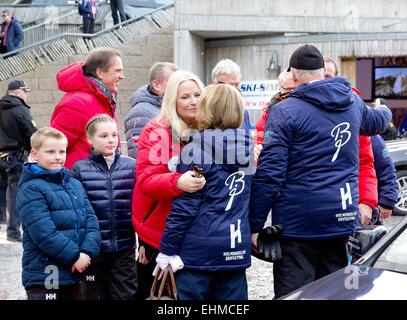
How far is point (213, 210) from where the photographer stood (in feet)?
12.5

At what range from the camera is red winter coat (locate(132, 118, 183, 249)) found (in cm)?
393

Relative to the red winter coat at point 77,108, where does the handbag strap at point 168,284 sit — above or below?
below

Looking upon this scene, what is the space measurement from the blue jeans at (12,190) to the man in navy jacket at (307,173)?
17.3 feet

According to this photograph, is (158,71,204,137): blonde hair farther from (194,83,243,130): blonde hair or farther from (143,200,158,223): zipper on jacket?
(143,200,158,223): zipper on jacket

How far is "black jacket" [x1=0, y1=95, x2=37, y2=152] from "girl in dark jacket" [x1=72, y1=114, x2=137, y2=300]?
453 centimetres

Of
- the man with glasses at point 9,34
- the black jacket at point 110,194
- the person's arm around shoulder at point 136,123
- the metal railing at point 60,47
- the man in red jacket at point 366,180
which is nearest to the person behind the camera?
the black jacket at point 110,194

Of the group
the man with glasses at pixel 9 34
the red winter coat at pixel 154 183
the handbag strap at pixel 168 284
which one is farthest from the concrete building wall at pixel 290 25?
the handbag strap at pixel 168 284

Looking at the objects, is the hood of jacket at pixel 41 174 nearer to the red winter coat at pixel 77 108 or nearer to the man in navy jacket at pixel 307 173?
the red winter coat at pixel 77 108

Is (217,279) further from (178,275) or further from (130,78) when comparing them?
(130,78)

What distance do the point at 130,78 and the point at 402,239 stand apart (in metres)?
13.2

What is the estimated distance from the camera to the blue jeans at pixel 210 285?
151 inches

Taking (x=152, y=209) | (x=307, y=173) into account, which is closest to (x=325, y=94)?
(x=307, y=173)
